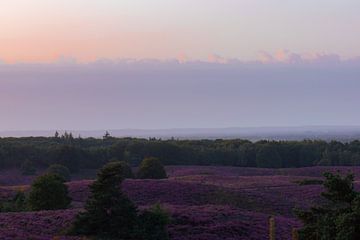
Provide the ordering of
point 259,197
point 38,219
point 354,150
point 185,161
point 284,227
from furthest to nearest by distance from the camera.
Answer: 1. point 354,150
2. point 185,161
3. point 259,197
4. point 284,227
5. point 38,219

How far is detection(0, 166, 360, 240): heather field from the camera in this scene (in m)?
29.0

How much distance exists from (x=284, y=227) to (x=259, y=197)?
12.1m

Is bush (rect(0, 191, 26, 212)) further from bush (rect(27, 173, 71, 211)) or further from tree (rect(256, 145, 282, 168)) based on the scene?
tree (rect(256, 145, 282, 168))

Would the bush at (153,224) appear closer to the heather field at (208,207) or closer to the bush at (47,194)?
the heather field at (208,207)

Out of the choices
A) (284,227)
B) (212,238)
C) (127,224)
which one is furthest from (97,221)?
(284,227)

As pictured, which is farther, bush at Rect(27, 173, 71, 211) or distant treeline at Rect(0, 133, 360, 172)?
distant treeline at Rect(0, 133, 360, 172)

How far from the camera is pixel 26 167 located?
8844cm

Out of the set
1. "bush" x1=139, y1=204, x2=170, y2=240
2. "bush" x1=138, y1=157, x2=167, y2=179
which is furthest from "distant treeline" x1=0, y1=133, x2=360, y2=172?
"bush" x1=139, y1=204, x2=170, y2=240

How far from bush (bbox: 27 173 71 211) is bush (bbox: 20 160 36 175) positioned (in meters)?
51.2

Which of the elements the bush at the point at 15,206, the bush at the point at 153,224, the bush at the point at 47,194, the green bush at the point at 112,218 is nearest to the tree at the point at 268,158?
the bush at the point at 15,206

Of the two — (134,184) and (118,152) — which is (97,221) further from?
(118,152)

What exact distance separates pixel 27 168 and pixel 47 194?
53007 millimetres

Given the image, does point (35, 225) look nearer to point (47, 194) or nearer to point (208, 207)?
point (47, 194)

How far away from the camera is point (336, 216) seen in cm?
2116
